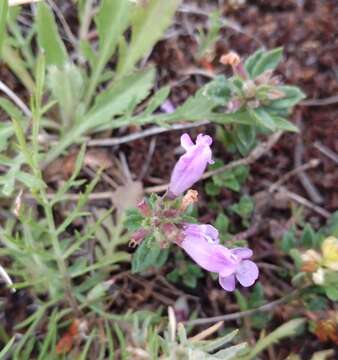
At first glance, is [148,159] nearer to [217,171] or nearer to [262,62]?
[217,171]

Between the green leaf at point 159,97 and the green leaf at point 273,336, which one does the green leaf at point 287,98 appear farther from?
the green leaf at point 273,336

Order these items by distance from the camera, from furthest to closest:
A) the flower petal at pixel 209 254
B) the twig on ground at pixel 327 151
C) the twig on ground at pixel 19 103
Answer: the twig on ground at pixel 327 151, the twig on ground at pixel 19 103, the flower petal at pixel 209 254

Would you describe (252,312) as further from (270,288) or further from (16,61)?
(16,61)

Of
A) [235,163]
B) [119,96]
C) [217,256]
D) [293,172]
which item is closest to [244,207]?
[235,163]

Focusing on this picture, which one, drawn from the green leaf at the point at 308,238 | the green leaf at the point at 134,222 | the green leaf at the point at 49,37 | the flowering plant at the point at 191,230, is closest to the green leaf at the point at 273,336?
the green leaf at the point at 308,238

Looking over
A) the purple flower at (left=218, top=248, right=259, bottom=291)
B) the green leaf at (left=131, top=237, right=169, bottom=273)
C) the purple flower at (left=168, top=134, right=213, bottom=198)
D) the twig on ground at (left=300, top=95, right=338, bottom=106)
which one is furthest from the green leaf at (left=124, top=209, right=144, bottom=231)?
the twig on ground at (left=300, top=95, right=338, bottom=106)

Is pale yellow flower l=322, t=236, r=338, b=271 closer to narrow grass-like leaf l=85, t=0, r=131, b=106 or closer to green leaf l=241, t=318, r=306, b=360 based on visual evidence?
green leaf l=241, t=318, r=306, b=360
